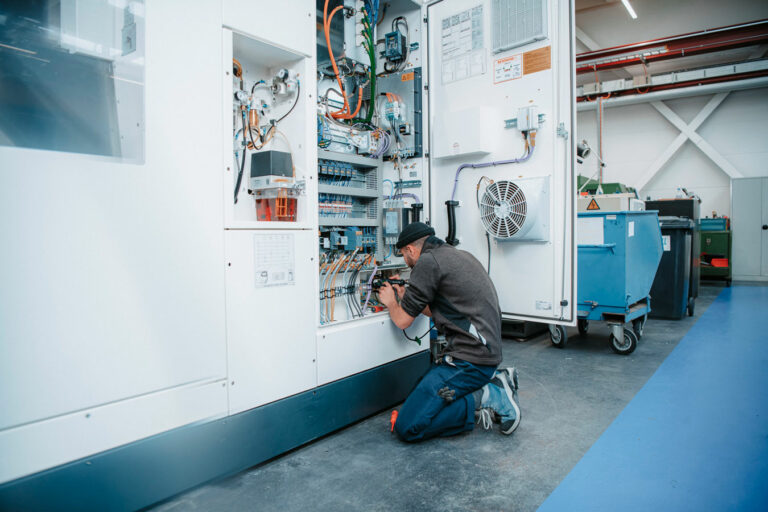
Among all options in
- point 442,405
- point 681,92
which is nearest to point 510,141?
point 442,405

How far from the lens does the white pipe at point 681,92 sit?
7.24 meters

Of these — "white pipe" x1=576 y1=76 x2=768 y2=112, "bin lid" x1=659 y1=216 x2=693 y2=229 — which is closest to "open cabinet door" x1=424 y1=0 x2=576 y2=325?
"bin lid" x1=659 y1=216 x2=693 y2=229

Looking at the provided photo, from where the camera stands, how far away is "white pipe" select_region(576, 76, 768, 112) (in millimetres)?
7242

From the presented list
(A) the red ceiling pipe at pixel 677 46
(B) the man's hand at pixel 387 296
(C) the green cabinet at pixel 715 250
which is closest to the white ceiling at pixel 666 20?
(A) the red ceiling pipe at pixel 677 46

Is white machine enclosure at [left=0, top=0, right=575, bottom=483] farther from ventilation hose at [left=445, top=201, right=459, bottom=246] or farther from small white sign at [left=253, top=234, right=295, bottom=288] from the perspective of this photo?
ventilation hose at [left=445, top=201, right=459, bottom=246]

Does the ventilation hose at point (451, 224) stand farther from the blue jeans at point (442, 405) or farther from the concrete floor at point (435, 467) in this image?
the concrete floor at point (435, 467)

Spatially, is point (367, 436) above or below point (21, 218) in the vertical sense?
below

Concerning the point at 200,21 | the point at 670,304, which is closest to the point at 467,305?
the point at 200,21

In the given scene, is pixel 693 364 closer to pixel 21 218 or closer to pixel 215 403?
pixel 215 403

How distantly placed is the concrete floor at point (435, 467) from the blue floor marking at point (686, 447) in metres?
0.09

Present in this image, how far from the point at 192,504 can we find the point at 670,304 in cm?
500

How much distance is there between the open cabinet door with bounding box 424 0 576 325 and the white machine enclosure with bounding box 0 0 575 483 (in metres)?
0.03

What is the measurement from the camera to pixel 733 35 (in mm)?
6668

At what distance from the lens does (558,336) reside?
399 cm
